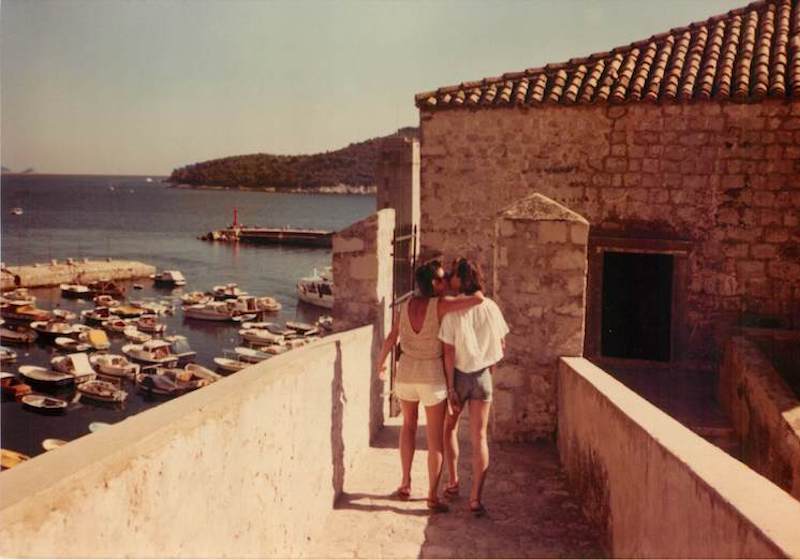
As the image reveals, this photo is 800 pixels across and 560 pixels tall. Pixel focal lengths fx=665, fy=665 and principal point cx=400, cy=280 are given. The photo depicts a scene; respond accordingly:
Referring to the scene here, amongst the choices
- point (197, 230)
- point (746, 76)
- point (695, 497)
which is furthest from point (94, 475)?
point (197, 230)

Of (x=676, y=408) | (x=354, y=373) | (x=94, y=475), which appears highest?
(x=94, y=475)

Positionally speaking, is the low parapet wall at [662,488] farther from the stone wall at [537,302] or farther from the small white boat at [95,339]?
the small white boat at [95,339]

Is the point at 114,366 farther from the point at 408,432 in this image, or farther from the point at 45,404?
the point at 408,432

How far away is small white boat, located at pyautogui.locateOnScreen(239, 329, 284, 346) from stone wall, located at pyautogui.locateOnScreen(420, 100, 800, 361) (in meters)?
29.1

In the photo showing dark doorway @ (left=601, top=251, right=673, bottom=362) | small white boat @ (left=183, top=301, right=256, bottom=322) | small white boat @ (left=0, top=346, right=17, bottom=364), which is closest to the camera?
dark doorway @ (left=601, top=251, right=673, bottom=362)

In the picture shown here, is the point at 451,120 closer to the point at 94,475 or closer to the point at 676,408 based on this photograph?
the point at 676,408

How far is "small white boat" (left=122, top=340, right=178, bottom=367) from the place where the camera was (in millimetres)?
33844

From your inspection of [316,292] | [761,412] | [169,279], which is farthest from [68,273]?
[761,412]

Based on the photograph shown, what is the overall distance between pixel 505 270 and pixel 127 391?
29.2m

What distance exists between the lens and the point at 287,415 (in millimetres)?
3742

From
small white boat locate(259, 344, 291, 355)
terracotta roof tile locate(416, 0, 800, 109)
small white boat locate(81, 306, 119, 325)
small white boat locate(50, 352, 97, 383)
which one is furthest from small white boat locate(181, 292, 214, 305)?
terracotta roof tile locate(416, 0, 800, 109)

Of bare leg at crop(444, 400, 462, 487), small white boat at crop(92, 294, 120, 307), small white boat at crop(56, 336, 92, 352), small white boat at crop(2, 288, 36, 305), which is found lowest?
small white boat at crop(56, 336, 92, 352)

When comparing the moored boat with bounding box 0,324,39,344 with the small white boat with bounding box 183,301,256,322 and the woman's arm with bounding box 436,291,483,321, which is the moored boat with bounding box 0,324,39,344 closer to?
the small white boat with bounding box 183,301,256,322

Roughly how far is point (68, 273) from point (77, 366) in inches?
1038
